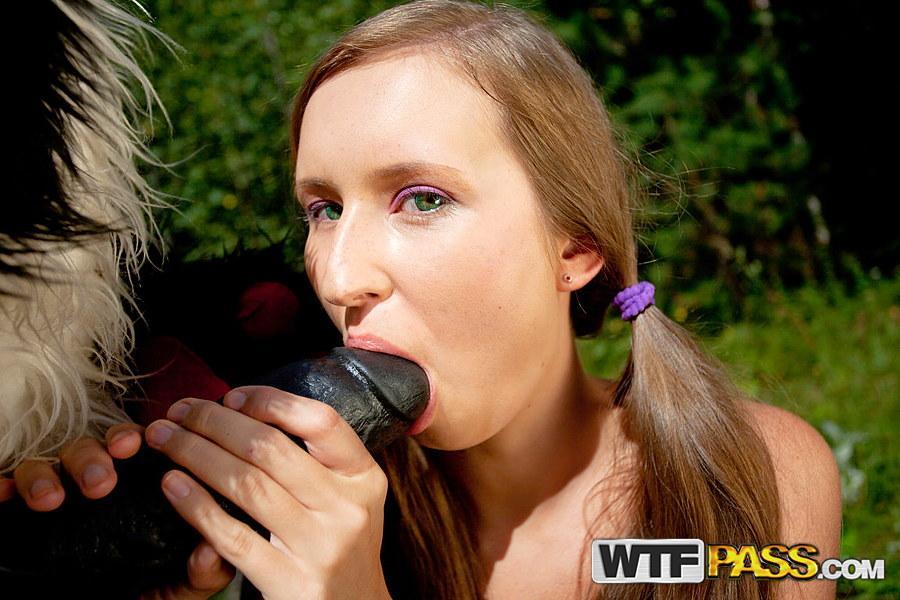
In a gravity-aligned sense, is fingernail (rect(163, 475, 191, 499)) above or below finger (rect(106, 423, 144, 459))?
below

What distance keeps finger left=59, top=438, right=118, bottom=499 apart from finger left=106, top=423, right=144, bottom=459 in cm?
1

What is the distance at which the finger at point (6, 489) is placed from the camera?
3.80 feet

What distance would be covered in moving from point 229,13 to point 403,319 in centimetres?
224

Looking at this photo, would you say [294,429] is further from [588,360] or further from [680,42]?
[680,42]

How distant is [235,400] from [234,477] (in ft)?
0.43

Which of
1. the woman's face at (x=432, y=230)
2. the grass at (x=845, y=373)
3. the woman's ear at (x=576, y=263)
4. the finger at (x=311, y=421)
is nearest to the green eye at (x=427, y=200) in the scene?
the woman's face at (x=432, y=230)

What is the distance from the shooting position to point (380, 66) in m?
1.56

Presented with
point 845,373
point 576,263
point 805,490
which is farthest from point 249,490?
point 845,373

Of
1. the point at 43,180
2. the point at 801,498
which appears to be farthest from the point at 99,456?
the point at 801,498

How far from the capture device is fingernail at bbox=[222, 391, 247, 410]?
130 cm

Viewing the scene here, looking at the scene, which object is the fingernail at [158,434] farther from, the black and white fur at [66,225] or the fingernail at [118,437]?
the black and white fur at [66,225]

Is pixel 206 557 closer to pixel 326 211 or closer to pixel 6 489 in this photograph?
pixel 6 489

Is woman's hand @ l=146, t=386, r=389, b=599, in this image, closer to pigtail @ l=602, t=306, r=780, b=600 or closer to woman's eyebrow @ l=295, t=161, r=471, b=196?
woman's eyebrow @ l=295, t=161, r=471, b=196

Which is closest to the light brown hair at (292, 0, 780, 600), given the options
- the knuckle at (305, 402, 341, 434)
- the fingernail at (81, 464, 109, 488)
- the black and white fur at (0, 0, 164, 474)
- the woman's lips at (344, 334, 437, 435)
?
the woman's lips at (344, 334, 437, 435)
